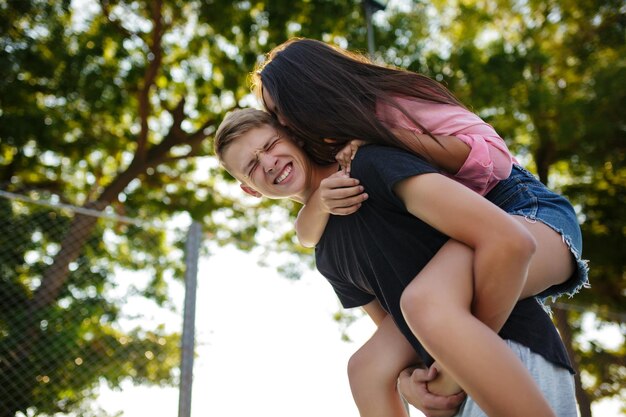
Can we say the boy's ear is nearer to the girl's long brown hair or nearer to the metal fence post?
the girl's long brown hair

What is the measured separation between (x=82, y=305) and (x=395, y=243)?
5.11 meters

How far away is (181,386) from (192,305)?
40 cm

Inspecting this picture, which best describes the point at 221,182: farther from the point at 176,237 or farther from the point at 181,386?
the point at 181,386

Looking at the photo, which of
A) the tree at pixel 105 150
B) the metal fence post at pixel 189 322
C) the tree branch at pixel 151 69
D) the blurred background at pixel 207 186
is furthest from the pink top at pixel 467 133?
the tree branch at pixel 151 69

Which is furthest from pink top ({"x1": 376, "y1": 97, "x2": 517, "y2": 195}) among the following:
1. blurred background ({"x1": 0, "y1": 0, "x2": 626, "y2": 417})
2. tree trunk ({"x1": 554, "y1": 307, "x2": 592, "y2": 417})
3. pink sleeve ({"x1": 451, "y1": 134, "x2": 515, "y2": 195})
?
tree trunk ({"x1": 554, "y1": 307, "x2": 592, "y2": 417})

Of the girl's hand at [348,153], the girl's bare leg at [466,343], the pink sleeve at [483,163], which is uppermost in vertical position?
the pink sleeve at [483,163]

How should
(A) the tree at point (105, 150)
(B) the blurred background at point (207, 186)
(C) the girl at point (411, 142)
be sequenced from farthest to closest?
1. (A) the tree at point (105, 150)
2. (B) the blurred background at point (207, 186)
3. (C) the girl at point (411, 142)

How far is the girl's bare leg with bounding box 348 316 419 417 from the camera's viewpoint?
1413mm

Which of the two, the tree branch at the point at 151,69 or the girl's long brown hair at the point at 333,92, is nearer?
the girl's long brown hair at the point at 333,92

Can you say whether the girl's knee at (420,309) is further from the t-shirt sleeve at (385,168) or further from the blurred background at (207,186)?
the blurred background at (207,186)

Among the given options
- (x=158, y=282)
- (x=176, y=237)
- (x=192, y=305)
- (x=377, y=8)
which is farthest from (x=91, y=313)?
(x=377, y=8)

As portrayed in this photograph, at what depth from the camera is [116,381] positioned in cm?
470

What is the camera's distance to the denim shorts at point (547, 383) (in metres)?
1.24

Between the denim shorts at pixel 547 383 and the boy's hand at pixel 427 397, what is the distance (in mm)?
18
